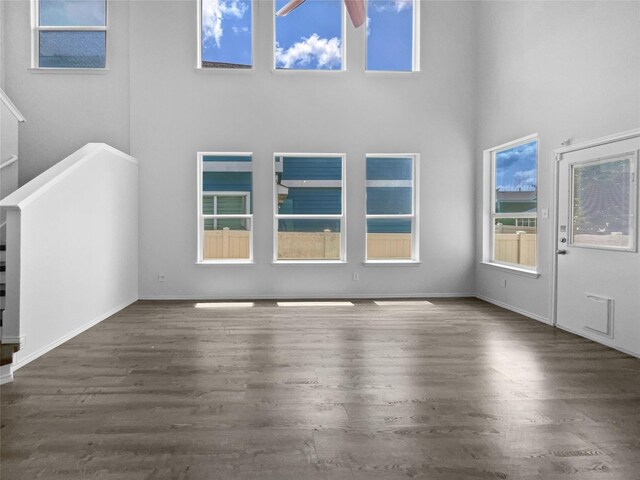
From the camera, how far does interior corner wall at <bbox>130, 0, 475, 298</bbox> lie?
21.9 feet

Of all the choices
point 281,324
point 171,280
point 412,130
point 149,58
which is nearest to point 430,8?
point 412,130

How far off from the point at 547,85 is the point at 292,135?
347cm

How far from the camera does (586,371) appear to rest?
3.45m

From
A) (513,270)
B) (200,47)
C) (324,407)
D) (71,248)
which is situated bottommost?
(324,407)

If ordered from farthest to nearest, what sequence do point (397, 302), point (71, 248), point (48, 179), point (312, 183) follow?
point (312, 183) < point (397, 302) < point (71, 248) < point (48, 179)

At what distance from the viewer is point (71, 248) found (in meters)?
4.55

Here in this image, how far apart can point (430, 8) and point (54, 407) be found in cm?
702

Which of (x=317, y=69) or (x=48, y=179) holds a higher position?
(x=317, y=69)

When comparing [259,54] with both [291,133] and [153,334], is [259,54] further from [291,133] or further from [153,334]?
[153,334]

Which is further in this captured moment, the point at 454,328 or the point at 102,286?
the point at 102,286

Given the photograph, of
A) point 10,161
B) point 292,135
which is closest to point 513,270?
point 292,135

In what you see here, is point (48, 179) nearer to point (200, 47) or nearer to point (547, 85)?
point (200, 47)

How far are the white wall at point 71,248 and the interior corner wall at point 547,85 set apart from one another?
17.0ft

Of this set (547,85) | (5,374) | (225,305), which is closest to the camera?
(5,374)
